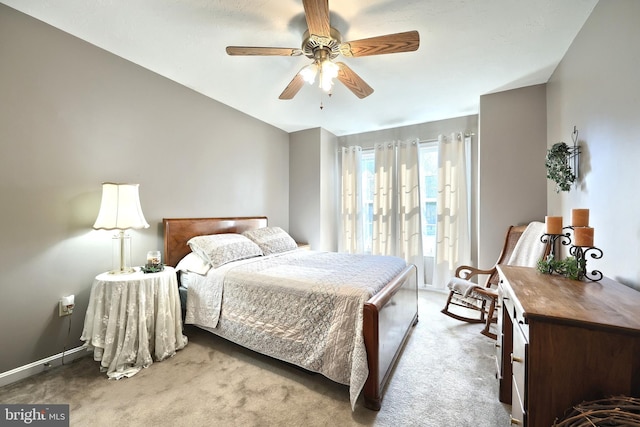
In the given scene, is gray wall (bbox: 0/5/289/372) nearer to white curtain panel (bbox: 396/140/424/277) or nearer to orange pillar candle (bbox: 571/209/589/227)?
white curtain panel (bbox: 396/140/424/277)

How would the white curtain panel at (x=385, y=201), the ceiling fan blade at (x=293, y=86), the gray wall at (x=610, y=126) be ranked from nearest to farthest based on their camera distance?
the gray wall at (x=610, y=126) → the ceiling fan blade at (x=293, y=86) → the white curtain panel at (x=385, y=201)

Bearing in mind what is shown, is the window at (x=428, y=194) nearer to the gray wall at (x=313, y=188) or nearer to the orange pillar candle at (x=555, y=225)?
the gray wall at (x=313, y=188)

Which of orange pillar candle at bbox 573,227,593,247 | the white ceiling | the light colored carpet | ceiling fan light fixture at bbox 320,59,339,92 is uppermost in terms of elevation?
the white ceiling

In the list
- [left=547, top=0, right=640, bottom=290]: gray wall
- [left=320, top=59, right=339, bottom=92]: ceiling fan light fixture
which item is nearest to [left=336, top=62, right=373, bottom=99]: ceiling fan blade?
[left=320, top=59, right=339, bottom=92]: ceiling fan light fixture

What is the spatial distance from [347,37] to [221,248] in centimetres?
221

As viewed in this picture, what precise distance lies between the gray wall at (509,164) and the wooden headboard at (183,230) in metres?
3.23

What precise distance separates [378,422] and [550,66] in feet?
11.0

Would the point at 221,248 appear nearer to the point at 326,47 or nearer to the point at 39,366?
the point at 39,366

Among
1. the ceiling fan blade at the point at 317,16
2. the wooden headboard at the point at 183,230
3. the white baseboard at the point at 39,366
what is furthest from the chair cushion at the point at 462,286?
the white baseboard at the point at 39,366

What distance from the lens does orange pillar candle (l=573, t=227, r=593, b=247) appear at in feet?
4.46

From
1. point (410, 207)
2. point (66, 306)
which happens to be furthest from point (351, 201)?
point (66, 306)

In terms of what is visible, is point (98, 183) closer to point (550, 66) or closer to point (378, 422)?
point (378, 422)

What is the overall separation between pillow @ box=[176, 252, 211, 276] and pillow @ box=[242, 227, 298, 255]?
28.9 inches

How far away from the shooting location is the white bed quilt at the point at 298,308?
163cm
